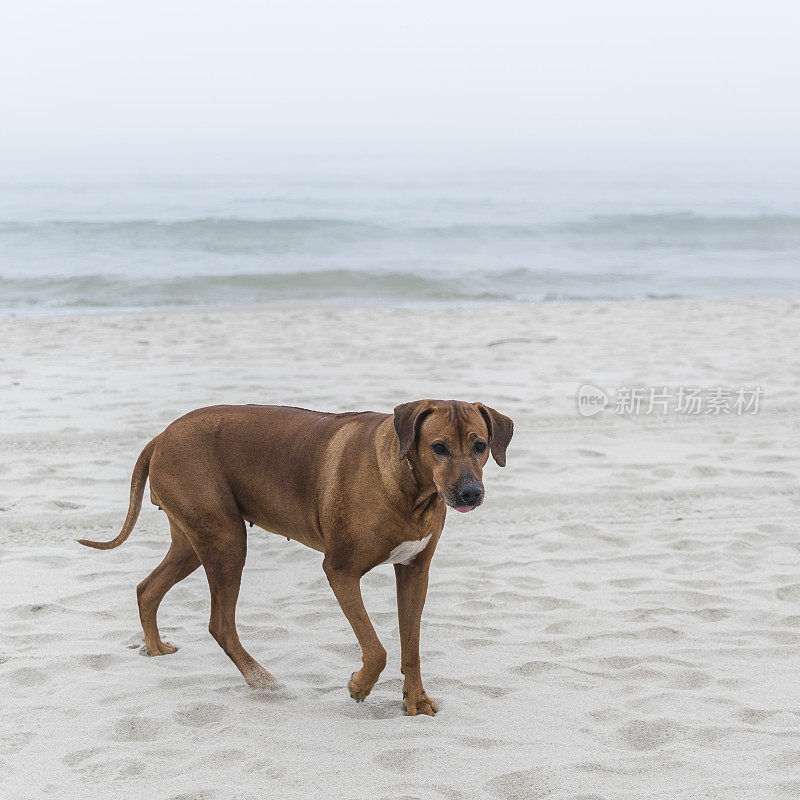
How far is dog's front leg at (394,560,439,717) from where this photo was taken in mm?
3180

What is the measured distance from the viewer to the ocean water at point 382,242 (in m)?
18.4

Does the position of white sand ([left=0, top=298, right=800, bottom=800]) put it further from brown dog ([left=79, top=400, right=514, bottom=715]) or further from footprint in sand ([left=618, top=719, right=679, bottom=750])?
brown dog ([left=79, top=400, right=514, bottom=715])

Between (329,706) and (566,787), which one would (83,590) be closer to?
(329,706)

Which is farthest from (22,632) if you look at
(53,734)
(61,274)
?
(61,274)

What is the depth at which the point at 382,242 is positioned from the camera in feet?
89.2

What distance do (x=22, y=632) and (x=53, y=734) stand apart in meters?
0.88

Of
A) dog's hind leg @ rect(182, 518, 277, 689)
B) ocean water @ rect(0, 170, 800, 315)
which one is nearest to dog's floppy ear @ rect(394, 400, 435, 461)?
dog's hind leg @ rect(182, 518, 277, 689)

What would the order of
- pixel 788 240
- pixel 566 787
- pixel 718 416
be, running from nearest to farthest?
1. pixel 566 787
2. pixel 718 416
3. pixel 788 240

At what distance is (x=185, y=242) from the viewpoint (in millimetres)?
26156

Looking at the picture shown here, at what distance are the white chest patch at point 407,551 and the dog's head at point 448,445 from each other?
279mm

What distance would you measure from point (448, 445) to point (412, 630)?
2.65ft

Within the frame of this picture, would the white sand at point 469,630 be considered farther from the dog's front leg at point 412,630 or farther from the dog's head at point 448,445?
the dog's head at point 448,445

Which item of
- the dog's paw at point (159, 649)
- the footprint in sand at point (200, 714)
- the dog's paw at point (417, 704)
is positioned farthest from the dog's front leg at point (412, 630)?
the dog's paw at point (159, 649)

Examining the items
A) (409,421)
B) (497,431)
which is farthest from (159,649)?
(497,431)
